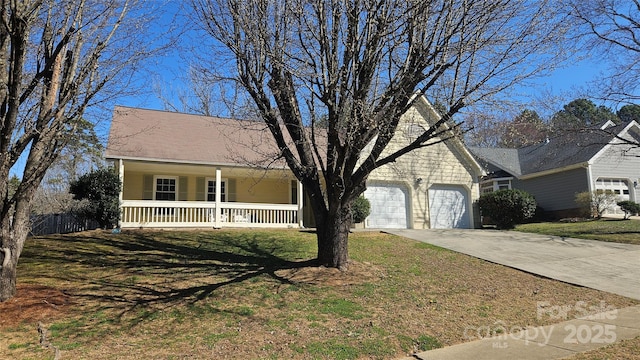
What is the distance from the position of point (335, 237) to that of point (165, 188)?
11673 millimetres

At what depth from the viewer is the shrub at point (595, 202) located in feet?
74.0

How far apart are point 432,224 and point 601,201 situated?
9.76 meters

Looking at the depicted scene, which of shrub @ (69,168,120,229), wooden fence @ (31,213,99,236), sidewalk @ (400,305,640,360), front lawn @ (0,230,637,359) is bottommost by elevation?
sidewalk @ (400,305,640,360)

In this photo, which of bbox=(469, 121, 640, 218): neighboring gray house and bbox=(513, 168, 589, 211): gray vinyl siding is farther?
bbox=(513, 168, 589, 211): gray vinyl siding

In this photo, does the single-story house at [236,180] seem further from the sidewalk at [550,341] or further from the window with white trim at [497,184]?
the sidewalk at [550,341]

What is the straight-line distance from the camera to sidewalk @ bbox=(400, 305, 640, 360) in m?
5.95

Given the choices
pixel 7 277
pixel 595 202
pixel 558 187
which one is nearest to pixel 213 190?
pixel 7 277

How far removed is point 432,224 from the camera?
20250mm

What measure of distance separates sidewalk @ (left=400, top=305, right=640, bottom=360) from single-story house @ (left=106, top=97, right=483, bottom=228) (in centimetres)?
1144

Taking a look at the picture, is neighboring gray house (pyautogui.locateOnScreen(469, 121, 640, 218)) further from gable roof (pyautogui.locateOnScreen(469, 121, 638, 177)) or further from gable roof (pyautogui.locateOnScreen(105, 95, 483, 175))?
gable roof (pyautogui.locateOnScreen(105, 95, 483, 175))

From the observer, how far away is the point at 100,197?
1533 cm

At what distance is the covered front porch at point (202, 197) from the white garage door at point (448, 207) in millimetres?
6126

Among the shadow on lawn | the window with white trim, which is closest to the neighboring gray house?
the window with white trim

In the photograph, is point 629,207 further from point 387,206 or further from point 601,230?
point 387,206
